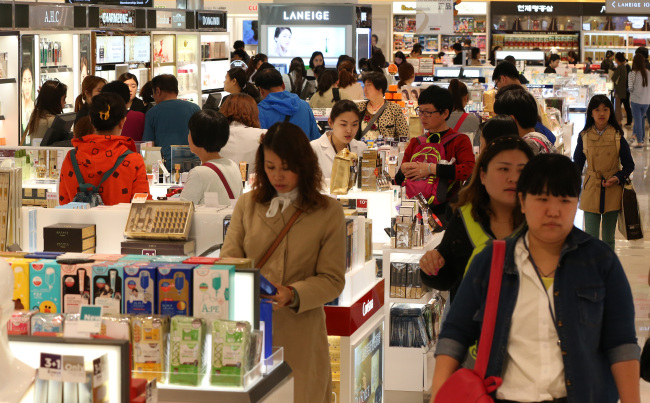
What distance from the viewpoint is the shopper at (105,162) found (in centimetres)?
542

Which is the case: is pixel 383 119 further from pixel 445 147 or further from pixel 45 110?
pixel 45 110

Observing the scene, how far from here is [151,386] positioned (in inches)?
103

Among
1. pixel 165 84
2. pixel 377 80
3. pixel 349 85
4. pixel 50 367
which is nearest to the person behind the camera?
pixel 50 367

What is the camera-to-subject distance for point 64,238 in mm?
4684

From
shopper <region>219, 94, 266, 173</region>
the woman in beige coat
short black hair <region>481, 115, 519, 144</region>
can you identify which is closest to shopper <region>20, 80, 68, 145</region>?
shopper <region>219, 94, 266, 173</region>

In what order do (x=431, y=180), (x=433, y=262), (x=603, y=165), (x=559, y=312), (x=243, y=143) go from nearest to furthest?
(x=559, y=312), (x=433, y=262), (x=431, y=180), (x=243, y=143), (x=603, y=165)

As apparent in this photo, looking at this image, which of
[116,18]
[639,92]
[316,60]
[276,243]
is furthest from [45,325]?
[639,92]

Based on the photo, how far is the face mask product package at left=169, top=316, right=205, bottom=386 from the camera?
289 cm

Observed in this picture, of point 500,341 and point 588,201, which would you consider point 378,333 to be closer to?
point 500,341

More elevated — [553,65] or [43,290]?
[553,65]

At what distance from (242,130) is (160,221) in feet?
8.51

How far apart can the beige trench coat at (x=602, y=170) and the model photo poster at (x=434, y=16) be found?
9493 millimetres

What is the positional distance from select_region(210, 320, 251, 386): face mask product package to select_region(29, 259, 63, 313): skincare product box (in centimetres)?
57

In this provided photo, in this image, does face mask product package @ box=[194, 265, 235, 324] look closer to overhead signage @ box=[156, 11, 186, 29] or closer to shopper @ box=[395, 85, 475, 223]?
shopper @ box=[395, 85, 475, 223]
